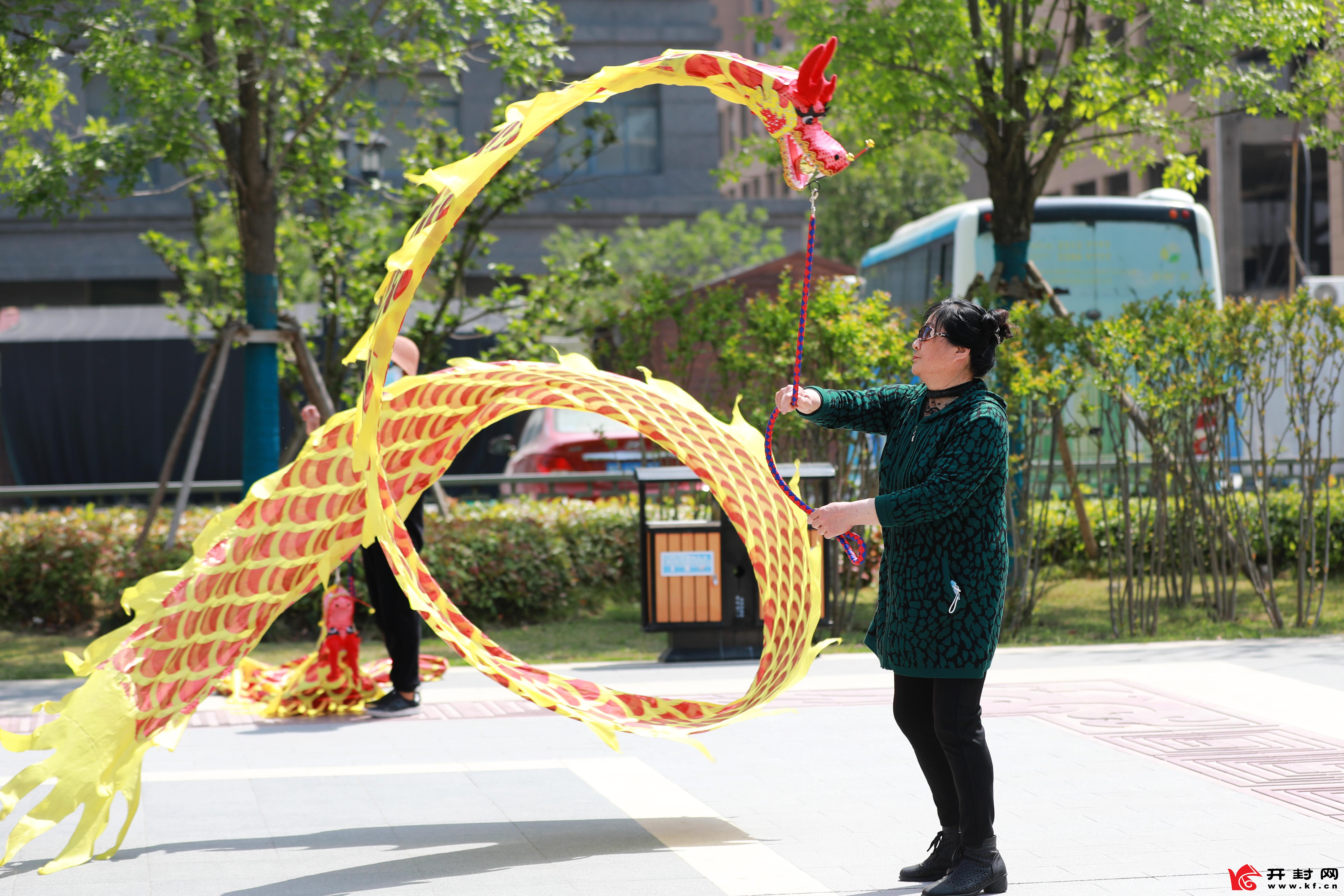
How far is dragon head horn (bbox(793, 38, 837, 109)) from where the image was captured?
4.43 m

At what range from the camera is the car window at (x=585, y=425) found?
14273 mm

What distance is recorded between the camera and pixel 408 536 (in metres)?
5.58

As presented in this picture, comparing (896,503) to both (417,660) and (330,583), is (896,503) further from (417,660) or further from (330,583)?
(330,583)

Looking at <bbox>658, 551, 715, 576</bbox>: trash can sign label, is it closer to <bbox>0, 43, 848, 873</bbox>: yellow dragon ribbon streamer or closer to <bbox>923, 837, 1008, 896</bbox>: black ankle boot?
<bbox>0, 43, 848, 873</bbox>: yellow dragon ribbon streamer

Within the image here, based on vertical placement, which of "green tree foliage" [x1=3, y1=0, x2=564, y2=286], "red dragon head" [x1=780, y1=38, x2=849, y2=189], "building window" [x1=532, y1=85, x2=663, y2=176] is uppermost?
"building window" [x1=532, y1=85, x2=663, y2=176]

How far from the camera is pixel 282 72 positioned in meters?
11.0

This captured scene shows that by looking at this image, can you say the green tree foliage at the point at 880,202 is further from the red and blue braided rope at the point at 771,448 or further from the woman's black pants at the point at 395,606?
the red and blue braided rope at the point at 771,448

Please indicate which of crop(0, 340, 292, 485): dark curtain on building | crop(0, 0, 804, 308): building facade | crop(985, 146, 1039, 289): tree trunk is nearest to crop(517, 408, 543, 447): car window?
crop(985, 146, 1039, 289): tree trunk

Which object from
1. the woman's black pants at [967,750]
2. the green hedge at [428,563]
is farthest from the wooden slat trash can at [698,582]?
the woman's black pants at [967,750]

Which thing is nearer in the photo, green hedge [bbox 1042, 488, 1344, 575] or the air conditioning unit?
green hedge [bbox 1042, 488, 1344, 575]

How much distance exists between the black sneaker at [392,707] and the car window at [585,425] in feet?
22.5

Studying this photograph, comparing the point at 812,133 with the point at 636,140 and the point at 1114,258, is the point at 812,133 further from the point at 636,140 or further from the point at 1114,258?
the point at 636,140

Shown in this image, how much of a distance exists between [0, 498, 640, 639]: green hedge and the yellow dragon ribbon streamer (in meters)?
4.18

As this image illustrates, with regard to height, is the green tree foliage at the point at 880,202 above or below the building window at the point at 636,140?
below
